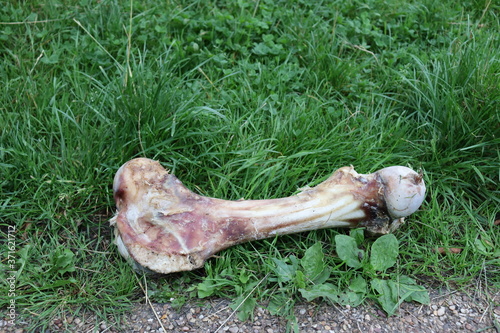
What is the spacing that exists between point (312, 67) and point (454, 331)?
74.5 inches

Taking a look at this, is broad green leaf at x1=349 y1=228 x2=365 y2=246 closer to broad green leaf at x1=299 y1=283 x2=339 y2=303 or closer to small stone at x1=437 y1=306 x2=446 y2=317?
broad green leaf at x1=299 y1=283 x2=339 y2=303

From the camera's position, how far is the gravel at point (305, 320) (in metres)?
2.43

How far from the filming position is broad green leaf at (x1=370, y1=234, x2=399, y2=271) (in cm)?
266

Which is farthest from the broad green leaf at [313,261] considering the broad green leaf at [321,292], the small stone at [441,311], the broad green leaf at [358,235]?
the small stone at [441,311]

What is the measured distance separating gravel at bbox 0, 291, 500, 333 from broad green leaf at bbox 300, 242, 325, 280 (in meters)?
0.15

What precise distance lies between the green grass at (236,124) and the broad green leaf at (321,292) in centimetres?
6

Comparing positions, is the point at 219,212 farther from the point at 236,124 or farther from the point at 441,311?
the point at 441,311

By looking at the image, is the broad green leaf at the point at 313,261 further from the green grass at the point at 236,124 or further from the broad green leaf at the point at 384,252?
the broad green leaf at the point at 384,252

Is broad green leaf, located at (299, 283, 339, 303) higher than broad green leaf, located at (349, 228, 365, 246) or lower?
lower

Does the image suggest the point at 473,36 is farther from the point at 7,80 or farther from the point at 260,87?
the point at 7,80

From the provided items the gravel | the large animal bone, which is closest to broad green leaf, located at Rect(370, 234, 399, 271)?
the large animal bone

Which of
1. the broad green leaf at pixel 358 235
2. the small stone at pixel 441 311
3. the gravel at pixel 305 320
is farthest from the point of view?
the broad green leaf at pixel 358 235

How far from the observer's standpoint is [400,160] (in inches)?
123

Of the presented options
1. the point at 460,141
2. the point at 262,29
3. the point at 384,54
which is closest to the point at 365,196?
the point at 460,141
